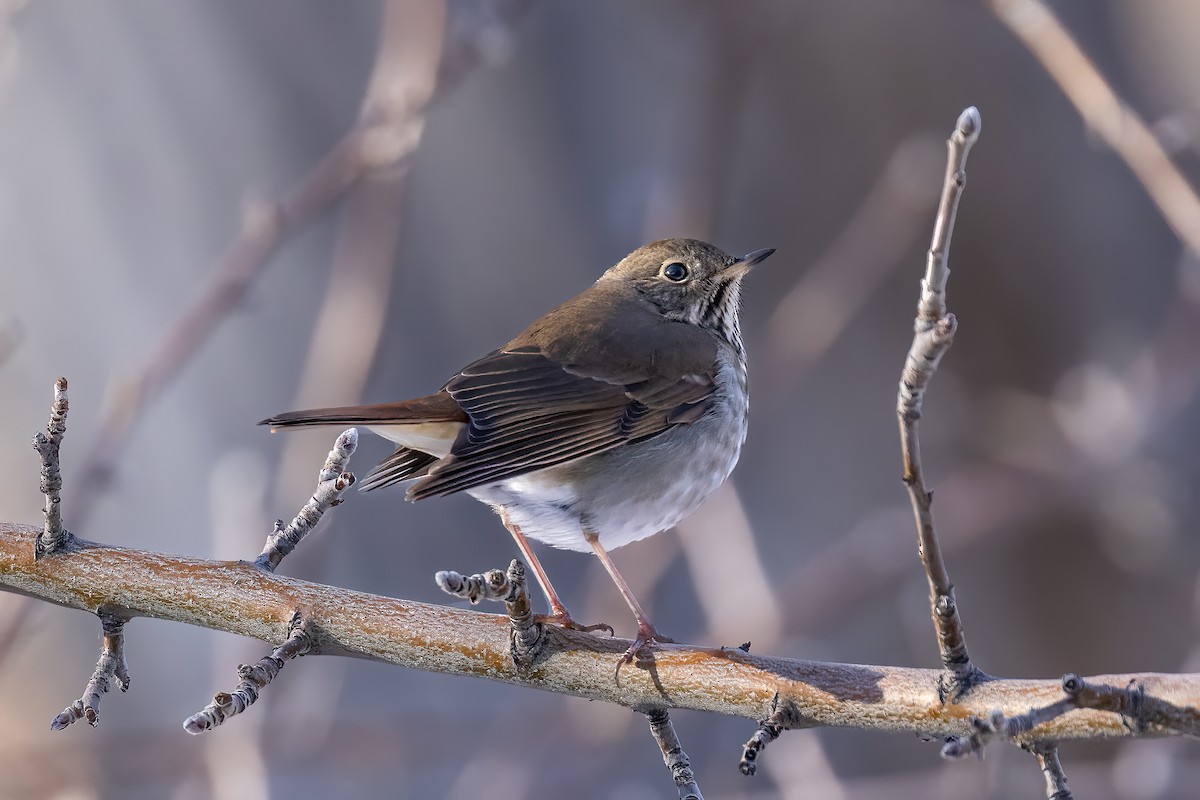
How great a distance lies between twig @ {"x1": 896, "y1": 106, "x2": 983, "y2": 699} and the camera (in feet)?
4.99

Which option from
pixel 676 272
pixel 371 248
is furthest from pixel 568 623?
pixel 371 248

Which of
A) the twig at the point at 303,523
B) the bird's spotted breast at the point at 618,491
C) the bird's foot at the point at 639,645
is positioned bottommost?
the bird's foot at the point at 639,645

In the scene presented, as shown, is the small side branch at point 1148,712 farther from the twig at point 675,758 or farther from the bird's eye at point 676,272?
the bird's eye at point 676,272

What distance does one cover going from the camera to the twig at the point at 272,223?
3.48m

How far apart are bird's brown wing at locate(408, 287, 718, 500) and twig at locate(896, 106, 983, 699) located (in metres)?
1.03

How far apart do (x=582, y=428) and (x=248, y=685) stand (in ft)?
3.68

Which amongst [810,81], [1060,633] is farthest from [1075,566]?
[810,81]

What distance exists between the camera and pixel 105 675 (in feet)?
7.47

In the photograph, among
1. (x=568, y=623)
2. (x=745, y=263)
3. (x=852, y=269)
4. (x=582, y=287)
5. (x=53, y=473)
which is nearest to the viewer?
(x=53, y=473)

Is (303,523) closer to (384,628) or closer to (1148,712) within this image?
(384,628)

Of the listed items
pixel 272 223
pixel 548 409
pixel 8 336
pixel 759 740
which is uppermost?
pixel 272 223

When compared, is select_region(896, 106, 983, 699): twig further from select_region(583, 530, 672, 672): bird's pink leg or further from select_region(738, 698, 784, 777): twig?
select_region(583, 530, 672, 672): bird's pink leg

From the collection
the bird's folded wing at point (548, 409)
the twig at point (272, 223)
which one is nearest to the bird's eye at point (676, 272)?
the bird's folded wing at point (548, 409)

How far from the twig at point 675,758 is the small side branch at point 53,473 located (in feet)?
3.96
